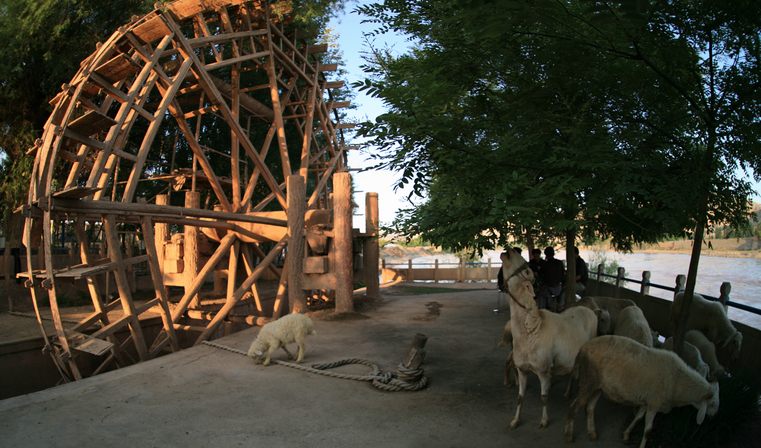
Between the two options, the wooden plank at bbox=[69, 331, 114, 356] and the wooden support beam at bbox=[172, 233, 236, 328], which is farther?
the wooden support beam at bbox=[172, 233, 236, 328]

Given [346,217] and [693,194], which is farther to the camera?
[346,217]

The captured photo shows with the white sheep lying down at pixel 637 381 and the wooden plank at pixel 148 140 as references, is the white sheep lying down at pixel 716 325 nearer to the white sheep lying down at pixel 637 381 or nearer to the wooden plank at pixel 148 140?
the white sheep lying down at pixel 637 381

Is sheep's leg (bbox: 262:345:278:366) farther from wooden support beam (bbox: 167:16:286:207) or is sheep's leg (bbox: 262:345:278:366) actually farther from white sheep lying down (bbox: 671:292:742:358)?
wooden support beam (bbox: 167:16:286:207)

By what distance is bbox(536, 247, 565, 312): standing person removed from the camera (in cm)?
834

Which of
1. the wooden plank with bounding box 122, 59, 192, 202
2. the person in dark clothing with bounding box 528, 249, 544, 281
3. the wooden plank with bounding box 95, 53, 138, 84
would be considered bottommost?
the person in dark clothing with bounding box 528, 249, 544, 281

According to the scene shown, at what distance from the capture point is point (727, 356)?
5668mm

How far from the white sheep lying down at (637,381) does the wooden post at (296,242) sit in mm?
6438

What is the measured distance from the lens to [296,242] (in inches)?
391

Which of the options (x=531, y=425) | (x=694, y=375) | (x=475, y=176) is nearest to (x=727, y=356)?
(x=694, y=375)

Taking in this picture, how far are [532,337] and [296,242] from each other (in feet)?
20.4

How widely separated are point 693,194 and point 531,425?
228 cm

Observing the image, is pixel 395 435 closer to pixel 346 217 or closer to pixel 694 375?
pixel 694 375

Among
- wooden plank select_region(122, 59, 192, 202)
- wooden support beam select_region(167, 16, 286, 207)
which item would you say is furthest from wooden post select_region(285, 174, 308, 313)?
wooden plank select_region(122, 59, 192, 202)

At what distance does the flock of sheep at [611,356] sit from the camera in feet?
12.5
